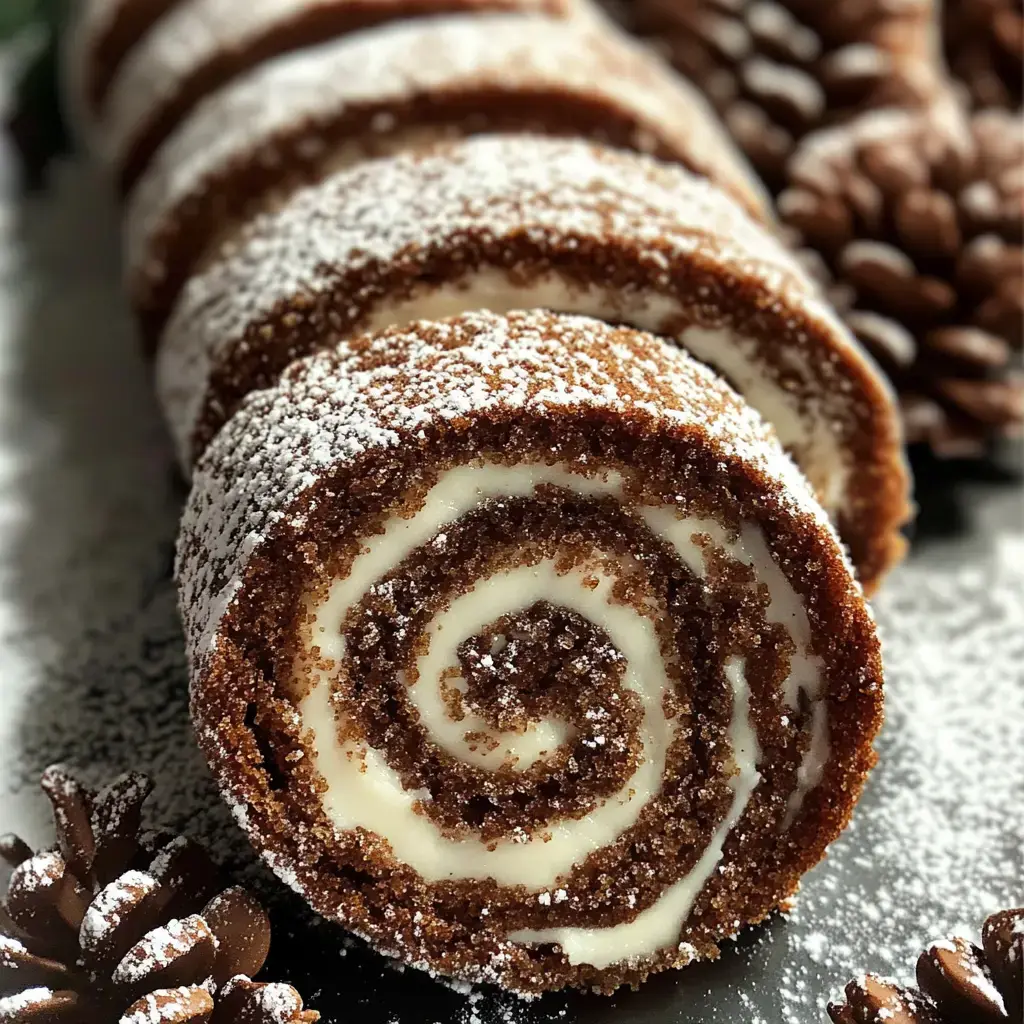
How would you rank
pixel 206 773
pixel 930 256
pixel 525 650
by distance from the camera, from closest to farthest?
1. pixel 525 650
2. pixel 206 773
3. pixel 930 256

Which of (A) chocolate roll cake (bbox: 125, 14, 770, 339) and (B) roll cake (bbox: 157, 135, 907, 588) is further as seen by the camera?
(A) chocolate roll cake (bbox: 125, 14, 770, 339)

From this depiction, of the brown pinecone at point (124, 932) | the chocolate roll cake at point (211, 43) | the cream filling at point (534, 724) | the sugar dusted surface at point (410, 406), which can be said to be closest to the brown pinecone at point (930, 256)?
the chocolate roll cake at point (211, 43)

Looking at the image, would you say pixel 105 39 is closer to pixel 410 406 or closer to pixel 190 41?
pixel 190 41

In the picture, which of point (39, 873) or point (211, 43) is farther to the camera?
point (211, 43)

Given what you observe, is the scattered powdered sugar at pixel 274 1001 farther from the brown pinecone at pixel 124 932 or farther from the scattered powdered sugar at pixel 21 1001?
the scattered powdered sugar at pixel 21 1001

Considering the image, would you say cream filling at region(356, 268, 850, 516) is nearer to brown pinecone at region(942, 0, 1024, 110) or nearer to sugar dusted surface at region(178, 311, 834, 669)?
sugar dusted surface at region(178, 311, 834, 669)

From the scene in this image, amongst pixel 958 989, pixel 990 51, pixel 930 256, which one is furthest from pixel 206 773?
pixel 990 51

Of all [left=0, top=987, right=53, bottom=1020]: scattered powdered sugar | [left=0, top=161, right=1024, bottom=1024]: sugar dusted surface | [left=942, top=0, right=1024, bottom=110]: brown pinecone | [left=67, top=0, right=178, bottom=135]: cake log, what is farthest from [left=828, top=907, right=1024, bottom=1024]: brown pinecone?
[left=67, top=0, right=178, bottom=135]: cake log

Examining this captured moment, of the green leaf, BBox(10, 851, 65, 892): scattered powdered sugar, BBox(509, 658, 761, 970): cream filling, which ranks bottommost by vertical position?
BBox(509, 658, 761, 970): cream filling
